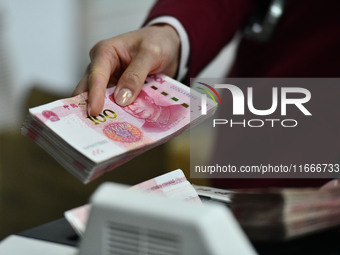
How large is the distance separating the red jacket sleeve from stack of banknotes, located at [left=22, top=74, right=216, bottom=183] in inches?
7.0

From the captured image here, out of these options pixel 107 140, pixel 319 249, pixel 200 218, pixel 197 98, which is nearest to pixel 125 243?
pixel 200 218

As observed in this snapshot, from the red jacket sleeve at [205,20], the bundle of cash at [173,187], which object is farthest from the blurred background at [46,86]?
the bundle of cash at [173,187]

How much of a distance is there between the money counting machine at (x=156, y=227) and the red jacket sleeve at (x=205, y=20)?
2.43 ft

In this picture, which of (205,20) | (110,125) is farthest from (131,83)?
(205,20)

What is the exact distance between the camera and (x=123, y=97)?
0.98m

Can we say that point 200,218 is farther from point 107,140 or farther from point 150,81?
point 150,81

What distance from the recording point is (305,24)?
1.32 m

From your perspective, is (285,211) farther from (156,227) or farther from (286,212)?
(156,227)

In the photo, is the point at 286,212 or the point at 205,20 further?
the point at 205,20

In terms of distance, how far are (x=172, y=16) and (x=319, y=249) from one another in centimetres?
75

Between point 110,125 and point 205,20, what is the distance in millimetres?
483

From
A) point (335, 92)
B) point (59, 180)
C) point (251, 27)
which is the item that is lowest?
point (59, 180)

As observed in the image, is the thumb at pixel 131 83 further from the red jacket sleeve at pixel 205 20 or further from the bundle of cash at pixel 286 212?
the bundle of cash at pixel 286 212

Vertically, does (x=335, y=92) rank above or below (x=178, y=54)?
below
